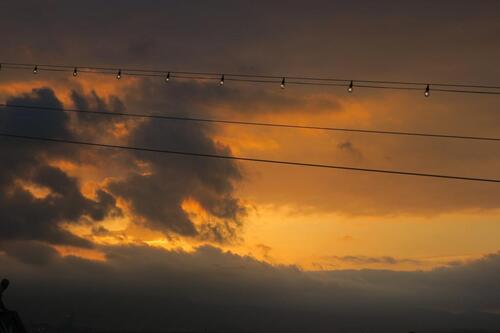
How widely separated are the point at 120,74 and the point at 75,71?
6.53 ft

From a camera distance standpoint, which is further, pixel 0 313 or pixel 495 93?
pixel 495 93

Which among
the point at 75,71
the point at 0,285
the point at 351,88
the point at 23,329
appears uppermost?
the point at 75,71

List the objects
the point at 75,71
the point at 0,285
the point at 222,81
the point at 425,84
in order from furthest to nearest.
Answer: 1. the point at 75,71
2. the point at 222,81
3. the point at 425,84
4. the point at 0,285

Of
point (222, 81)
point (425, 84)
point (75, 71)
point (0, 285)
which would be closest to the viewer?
point (0, 285)

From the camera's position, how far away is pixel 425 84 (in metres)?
17.0

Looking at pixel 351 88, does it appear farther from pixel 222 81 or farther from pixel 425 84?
pixel 222 81

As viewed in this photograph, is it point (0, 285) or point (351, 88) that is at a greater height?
point (351, 88)

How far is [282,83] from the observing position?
17.4 metres

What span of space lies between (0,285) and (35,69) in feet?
33.2

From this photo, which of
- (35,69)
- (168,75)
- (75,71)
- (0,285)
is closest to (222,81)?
(168,75)

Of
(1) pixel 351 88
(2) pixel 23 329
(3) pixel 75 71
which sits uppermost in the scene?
(3) pixel 75 71

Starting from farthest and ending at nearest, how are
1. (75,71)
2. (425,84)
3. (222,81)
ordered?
1. (75,71)
2. (222,81)
3. (425,84)

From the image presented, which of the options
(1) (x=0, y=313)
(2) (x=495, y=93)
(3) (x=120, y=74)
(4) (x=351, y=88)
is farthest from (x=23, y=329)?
(2) (x=495, y=93)

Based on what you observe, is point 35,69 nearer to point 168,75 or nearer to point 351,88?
point 168,75
